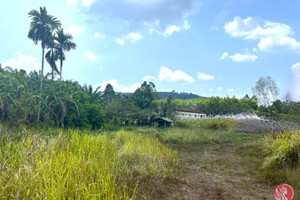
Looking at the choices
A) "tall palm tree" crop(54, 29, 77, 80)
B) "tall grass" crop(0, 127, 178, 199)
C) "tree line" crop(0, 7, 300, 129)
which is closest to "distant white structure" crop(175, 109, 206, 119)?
"tree line" crop(0, 7, 300, 129)

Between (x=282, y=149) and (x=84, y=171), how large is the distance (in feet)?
16.7

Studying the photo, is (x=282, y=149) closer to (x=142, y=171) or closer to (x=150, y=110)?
(x=142, y=171)

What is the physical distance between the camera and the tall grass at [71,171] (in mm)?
2254

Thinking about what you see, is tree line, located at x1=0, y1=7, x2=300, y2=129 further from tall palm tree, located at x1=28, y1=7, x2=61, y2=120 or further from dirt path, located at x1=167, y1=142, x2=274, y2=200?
dirt path, located at x1=167, y1=142, x2=274, y2=200

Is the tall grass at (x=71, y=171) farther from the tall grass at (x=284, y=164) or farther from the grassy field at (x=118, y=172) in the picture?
the tall grass at (x=284, y=164)

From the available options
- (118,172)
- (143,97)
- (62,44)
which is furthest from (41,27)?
(118,172)

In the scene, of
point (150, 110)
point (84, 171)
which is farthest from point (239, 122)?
point (84, 171)

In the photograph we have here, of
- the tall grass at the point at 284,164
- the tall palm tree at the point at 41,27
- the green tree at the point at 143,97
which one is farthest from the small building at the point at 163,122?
the tall grass at the point at 284,164

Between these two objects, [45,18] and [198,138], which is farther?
[45,18]

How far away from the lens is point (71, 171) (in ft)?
8.24

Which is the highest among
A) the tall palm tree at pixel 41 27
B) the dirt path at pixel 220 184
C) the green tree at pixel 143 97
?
the tall palm tree at pixel 41 27

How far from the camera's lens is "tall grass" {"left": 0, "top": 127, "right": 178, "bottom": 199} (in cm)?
225

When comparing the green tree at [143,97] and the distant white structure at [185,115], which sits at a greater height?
the green tree at [143,97]

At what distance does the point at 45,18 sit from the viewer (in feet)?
62.4
